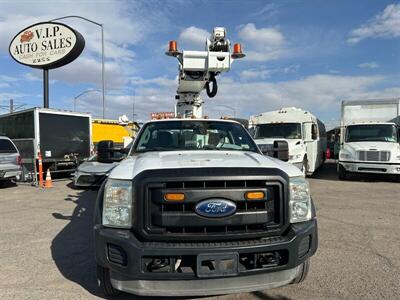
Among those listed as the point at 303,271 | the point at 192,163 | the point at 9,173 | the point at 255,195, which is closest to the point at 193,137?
the point at 192,163

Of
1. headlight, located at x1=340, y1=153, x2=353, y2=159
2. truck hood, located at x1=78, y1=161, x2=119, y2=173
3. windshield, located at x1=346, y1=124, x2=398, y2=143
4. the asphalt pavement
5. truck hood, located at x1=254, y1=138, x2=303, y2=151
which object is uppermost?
windshield, located at x1=346, y1=124, x2=398, y2=143

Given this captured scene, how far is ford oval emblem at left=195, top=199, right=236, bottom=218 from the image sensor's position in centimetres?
324

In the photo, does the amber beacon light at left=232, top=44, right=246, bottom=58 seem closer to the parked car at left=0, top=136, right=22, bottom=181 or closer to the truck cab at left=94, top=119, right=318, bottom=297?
the truck cab at left=94, top=119, right=318, bottom=297

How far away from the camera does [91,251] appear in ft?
17.7

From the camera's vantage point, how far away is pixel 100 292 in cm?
398

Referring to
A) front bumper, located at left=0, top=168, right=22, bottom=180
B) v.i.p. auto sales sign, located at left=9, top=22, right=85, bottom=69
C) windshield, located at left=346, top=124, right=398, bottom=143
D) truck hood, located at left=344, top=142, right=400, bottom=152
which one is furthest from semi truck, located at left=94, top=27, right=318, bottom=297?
v.i.p. auto sales sign, located at left=9, top=22, right=85, bottom=69

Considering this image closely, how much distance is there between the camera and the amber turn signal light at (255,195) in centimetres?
331

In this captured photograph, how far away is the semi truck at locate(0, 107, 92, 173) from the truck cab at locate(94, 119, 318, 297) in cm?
1099

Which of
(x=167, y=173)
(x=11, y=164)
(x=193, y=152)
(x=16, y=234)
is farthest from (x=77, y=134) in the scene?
(x=167, y=173)

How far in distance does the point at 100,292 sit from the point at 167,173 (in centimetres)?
160

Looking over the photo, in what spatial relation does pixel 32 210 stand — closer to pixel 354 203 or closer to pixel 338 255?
pixel 338 255

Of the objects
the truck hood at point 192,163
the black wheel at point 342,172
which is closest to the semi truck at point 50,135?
the black wheel at point 342,172

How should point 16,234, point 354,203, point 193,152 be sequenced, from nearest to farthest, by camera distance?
point 193,152 → point 16,234 → point 354,203

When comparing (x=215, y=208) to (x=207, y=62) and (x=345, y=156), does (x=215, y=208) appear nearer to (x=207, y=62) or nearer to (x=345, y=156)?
(x=207, y=62)
